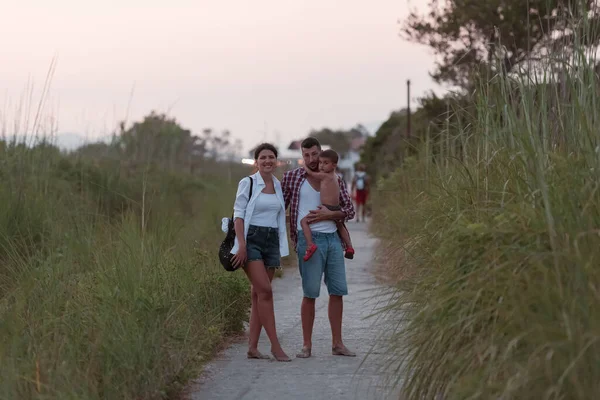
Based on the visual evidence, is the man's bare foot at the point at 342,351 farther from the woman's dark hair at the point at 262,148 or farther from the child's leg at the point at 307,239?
the woman's dark hair at the point at 262,148

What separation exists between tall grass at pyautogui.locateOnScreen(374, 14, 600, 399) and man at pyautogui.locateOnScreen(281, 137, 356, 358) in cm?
159

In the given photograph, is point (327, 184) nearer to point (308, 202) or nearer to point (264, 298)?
point (308, 202)

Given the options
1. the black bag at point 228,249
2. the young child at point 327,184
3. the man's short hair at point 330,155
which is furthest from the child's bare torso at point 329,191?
the black bag at point 228,249

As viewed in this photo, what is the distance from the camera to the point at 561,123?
259 inches

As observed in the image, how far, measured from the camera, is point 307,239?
8.52 meters

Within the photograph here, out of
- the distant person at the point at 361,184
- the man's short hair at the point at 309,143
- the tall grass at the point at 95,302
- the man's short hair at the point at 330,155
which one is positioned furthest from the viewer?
the distant person at the point at 361,184

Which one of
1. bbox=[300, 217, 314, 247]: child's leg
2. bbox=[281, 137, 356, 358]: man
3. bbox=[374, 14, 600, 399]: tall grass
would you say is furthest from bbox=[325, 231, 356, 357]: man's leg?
bbox=[374, 14, 600, 399]: tall grass

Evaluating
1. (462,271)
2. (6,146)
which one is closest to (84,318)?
(462,271)

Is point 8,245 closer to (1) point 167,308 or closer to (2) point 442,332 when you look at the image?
(1) point 167,308

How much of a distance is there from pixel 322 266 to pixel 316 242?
7.6 inches

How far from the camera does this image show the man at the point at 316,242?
28.1ft

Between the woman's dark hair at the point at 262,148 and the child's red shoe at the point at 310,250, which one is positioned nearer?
the child's red shoe at the point at 310,250

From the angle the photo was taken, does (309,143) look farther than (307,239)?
Yes

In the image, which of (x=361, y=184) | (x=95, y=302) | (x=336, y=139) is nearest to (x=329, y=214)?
(x=95, y=302)
